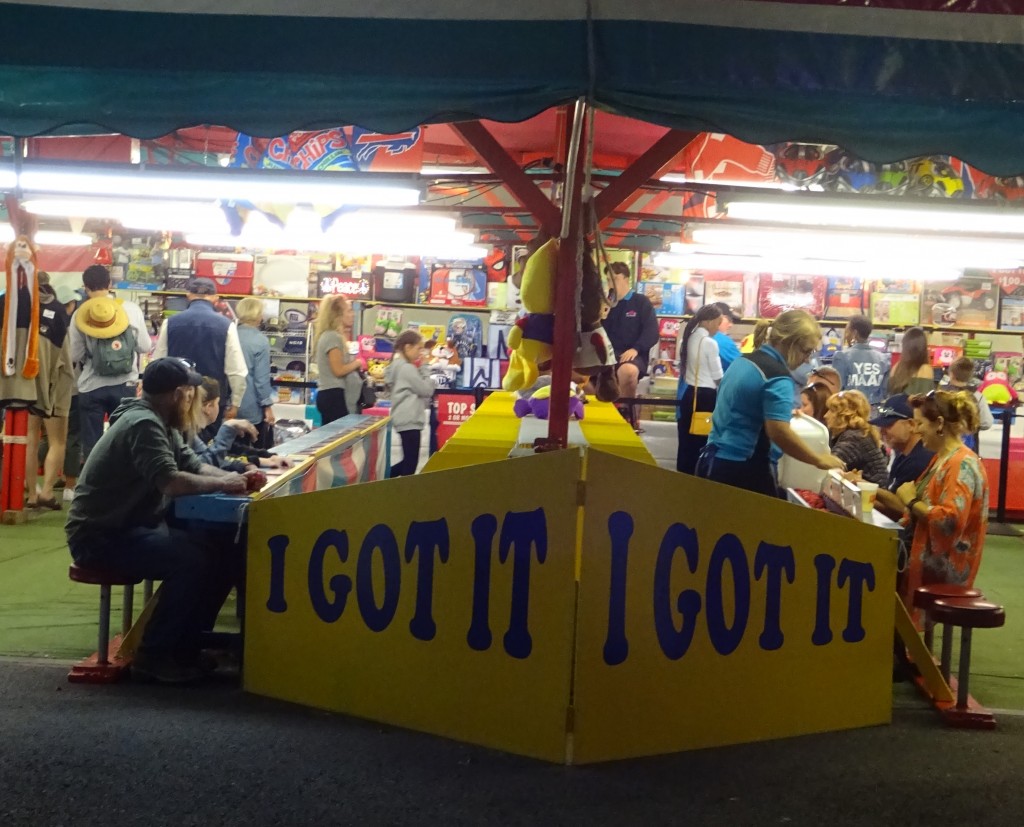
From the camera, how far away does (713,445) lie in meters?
5.45

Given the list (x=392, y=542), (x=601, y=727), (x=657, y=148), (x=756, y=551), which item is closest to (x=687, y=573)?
(x=756, y=551)

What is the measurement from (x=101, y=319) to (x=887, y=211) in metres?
5.65

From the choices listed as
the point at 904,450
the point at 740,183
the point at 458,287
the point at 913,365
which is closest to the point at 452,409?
the point at 458,287

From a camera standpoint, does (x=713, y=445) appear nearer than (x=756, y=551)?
No

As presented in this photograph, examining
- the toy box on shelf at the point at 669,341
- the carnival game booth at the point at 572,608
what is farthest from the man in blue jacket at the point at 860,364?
the carnival game booth at the point at 572,608

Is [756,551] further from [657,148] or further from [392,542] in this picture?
[657,148]

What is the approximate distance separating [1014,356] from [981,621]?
28.4ft

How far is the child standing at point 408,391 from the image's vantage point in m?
9.13

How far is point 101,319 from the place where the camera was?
8.23m

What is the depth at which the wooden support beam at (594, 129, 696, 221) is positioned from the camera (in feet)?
14.2

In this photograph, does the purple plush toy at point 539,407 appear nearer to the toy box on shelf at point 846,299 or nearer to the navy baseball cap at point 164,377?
the navy baseball cap at point 164,377

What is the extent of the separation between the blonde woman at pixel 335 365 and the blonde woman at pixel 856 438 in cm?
396

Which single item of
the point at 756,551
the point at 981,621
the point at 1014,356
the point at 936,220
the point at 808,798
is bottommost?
the point at 808,798

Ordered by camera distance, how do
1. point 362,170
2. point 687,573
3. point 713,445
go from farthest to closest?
point 362,170, point 713,445, point 687,573
